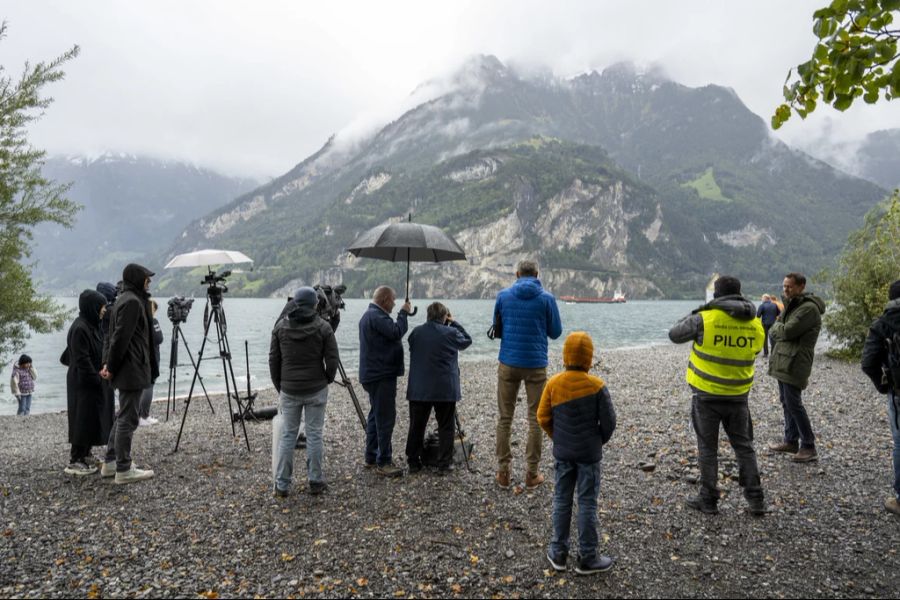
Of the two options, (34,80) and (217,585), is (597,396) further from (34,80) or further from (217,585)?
(34,80)

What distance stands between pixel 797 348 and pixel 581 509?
4.67 metres

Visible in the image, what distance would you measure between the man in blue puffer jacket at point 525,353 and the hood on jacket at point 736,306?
5.79 feet

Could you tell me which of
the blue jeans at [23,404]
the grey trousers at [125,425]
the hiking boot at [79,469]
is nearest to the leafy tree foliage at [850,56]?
the grey trousers at [125,425]

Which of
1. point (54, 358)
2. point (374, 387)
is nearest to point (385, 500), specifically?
point (374, 387)

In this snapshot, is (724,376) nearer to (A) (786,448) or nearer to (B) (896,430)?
(B) (896,430)

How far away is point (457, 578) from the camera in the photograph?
419cm

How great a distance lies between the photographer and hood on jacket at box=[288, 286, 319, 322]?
53.9 inches

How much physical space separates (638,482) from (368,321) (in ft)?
13.5

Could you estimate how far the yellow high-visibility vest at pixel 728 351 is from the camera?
5270 mm

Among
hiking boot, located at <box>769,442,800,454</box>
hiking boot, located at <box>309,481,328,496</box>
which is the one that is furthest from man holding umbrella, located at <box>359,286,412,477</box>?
hiking boot, located at <box>769,442,800,454</box>

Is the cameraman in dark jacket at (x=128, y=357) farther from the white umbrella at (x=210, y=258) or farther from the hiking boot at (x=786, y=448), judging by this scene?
the hiking boot at (x=786, y=448)

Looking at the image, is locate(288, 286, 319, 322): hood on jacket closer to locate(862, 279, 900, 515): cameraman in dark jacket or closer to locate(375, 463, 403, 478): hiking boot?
locate(375, 463, 403, 478): hiking boot

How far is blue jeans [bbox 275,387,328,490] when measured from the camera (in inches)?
243

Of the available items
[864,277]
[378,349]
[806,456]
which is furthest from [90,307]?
[864,277]
